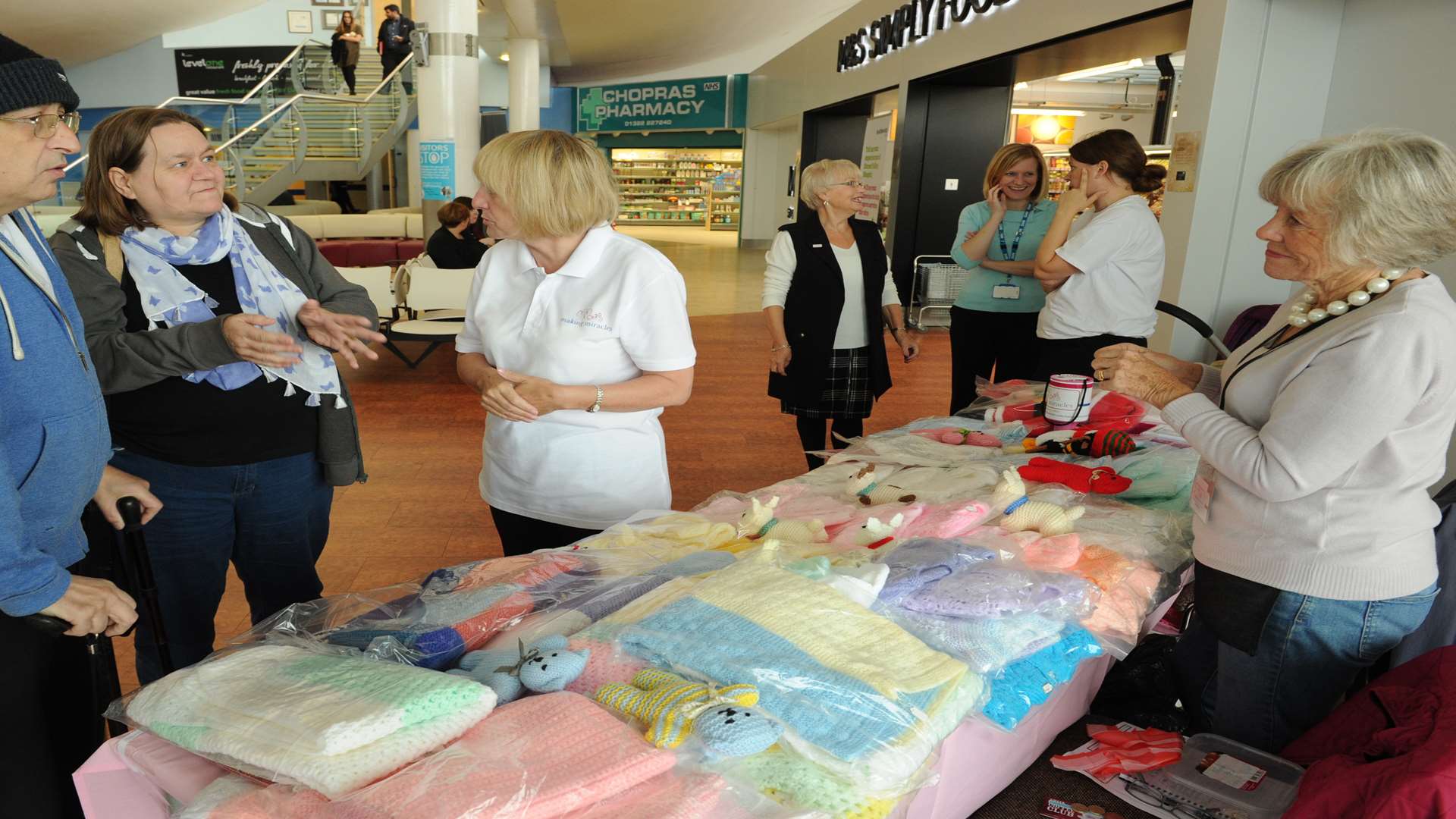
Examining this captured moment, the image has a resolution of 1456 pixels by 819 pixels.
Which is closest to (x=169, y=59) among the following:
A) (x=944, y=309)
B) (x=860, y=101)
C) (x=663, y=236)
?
(x=663, y=236)

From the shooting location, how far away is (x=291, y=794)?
92 centimetres

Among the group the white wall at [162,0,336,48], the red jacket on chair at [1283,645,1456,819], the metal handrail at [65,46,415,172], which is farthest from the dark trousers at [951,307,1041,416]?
the white wall at [162,0,336,48]

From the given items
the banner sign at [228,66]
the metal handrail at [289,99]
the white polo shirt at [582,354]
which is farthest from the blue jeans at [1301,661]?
the banner sign at [228,66]

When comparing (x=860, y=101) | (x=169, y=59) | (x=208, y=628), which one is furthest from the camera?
(x=169, y=59)

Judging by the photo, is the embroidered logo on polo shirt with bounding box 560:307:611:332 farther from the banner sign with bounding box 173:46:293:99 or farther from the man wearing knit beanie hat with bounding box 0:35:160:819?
the banner sign with bounding box 173:46:293:99

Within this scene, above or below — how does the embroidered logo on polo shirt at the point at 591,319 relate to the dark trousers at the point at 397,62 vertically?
below

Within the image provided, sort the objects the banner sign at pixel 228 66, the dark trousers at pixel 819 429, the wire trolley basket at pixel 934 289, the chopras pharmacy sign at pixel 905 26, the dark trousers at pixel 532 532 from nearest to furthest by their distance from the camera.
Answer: the dark trousers at pixel 532 532, the dark trousers at pixel 819 429, the chopras pharmacy sign at pixel 905 26, the wire trolley basket at pixel 934 289, the banner sign at pixel 228 66

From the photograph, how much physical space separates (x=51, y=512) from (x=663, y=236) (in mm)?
23602

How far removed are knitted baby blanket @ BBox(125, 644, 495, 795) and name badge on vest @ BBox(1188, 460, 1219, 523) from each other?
4.12 ft

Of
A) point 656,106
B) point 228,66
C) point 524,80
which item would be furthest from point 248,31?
point 524,80

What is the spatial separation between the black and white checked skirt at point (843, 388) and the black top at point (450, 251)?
4544mm

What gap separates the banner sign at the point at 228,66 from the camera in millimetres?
22781

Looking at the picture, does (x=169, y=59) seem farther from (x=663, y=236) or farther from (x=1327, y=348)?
(x=1327, y=348)

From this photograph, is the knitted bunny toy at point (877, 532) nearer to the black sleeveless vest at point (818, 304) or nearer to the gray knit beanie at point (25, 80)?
the gray knit beanie at point (25, 80)
